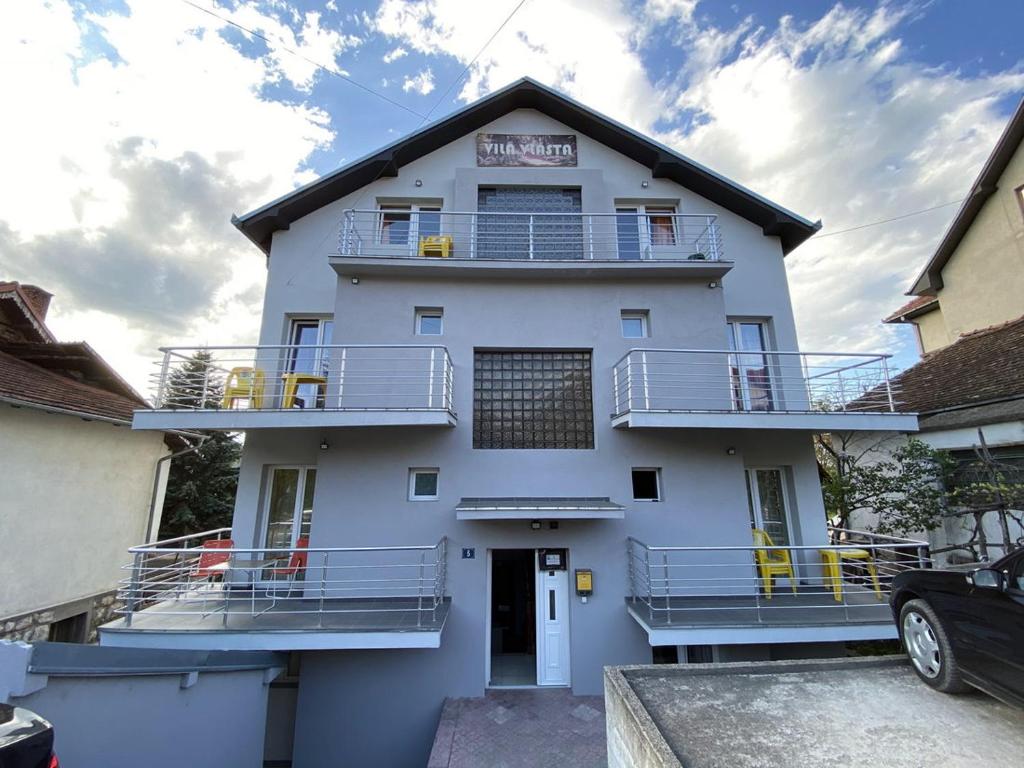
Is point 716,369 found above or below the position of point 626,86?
below

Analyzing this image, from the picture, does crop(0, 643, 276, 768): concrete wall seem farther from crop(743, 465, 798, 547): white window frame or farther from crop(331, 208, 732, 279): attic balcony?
crop(743, 465, 798, 547): white window frame

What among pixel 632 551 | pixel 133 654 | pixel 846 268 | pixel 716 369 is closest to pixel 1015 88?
pixel 846 268

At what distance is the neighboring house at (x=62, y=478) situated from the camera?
8797 mm

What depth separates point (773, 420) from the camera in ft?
24.6

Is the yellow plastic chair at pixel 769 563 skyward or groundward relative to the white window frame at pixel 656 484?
groundward

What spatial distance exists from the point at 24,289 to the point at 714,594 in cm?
2070

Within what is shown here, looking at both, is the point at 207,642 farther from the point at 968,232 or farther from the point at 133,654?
the point at 968,232

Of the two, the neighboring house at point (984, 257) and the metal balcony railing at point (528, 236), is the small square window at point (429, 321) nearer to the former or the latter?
the metal balcony railing at point (528, 236)

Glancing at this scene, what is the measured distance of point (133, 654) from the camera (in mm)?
4395

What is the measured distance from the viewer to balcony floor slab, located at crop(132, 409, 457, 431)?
23.1ft

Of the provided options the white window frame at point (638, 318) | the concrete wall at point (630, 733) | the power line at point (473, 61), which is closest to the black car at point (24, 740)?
the concrete wall at point (630, 733)

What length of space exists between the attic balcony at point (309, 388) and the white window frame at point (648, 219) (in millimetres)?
5377

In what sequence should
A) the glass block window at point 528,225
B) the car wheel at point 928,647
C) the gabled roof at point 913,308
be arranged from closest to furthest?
the car wheel at point 928,647, the glass block window at point 528,225, the gabled roof at point 913,308

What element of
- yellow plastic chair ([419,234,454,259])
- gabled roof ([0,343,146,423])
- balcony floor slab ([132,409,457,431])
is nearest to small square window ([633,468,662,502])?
balcony floor slab ([132,409,457,431])
